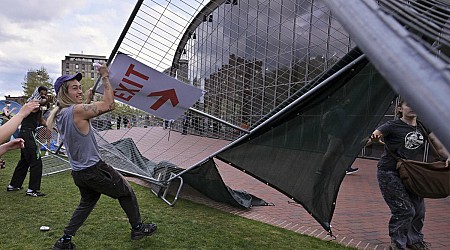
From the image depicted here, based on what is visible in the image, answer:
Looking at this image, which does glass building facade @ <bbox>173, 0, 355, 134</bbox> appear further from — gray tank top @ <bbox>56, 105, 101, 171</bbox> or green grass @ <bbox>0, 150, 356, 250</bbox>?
gray tank top @ <bbox>56, 105, 101, 171</bbox>

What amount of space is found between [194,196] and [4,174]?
4.55 metres

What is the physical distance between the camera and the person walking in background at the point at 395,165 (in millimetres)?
3826

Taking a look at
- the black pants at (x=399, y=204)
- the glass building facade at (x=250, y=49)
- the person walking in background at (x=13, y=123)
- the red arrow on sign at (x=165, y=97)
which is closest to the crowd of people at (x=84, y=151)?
the red arrow on sign at (x=165, y=97)

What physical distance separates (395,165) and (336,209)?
241 cm

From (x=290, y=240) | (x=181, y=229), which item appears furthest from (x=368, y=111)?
(x=181, y=229)

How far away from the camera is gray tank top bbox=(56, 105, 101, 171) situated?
3562mm

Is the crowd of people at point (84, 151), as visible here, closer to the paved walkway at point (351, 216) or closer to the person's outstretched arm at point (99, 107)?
the person's outstretched arm at point (99, 107)

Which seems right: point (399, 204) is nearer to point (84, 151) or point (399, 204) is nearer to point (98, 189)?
point (98, 189)

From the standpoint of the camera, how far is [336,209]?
20.1 ft

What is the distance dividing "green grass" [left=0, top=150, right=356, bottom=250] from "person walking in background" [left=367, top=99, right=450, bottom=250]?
719mm

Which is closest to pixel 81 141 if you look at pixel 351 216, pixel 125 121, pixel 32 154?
pixel 125 121

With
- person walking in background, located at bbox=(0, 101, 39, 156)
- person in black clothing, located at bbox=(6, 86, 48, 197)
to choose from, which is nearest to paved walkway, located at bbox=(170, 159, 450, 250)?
person in black clothing, located at bbox=(6, 86, 48, 197)

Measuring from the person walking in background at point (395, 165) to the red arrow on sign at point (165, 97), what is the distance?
2160 millimetres

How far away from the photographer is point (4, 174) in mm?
7852
